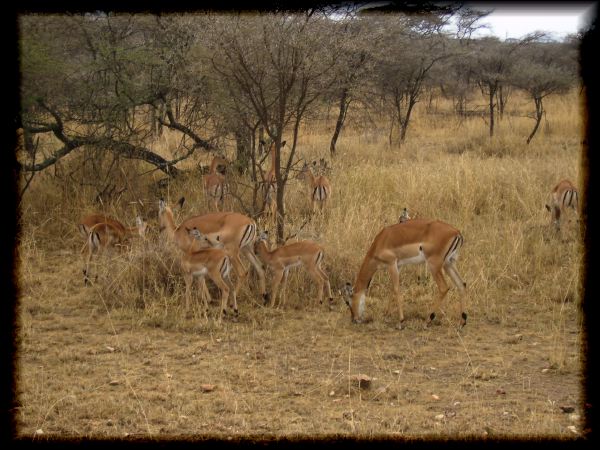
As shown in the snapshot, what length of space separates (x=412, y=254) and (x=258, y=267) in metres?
1.39

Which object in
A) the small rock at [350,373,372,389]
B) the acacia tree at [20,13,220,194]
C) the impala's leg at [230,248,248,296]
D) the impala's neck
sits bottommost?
the small rock at [350,373,372,389]

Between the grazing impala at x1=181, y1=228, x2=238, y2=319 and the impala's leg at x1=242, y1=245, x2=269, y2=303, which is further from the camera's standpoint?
the impala's leg at x1=242, y1=245, x2=269, y2=303

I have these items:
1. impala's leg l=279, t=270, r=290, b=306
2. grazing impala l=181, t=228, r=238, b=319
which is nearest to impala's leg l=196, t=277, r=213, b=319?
grazing impala l=181, t=228, r=238, b=319

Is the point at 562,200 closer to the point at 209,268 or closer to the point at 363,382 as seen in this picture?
the point at 209,268

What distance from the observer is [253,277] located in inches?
267

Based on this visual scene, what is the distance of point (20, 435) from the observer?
12.5 feet

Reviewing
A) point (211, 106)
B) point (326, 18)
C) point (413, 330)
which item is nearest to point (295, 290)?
point (413, 330)

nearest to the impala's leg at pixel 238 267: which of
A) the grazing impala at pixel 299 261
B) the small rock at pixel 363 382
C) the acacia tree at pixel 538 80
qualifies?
the grazing impala at pixel 299 261

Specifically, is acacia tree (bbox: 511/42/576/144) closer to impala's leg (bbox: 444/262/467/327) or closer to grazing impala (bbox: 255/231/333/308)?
impala's leg (bbox: 444/262/467/327)

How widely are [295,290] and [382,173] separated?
12.7 ft

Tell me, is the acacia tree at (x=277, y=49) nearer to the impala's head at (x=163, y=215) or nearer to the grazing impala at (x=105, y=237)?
the impala's head at (x=163, y=215)

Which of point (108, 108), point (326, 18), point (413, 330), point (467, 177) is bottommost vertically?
point (413, 330)

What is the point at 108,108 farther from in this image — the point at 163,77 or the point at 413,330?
the point at 413,330

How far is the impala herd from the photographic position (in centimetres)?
588
